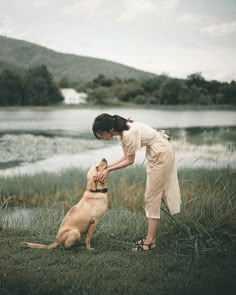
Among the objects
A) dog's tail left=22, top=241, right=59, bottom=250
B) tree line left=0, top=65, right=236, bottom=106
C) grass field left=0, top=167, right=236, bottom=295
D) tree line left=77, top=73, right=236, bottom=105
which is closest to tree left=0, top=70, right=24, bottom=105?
tree line left=0, top=65, right=236, bottom=106

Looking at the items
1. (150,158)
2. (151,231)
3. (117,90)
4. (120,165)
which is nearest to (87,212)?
(120,165)

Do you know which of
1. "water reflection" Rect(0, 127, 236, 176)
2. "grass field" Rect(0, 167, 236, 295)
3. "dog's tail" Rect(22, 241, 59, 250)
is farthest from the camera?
"water reflection" Rect(0, 127, 236, 176)

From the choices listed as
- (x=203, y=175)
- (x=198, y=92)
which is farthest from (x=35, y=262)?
(x=198, y=92)

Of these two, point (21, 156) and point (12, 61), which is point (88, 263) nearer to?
point (21, 156)

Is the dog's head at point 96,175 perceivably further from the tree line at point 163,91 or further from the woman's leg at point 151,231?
the tree line at point 163,91

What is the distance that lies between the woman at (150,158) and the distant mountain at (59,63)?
655 cm

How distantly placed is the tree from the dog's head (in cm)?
678

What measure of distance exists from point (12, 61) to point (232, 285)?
887cm

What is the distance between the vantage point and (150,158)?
4.00m

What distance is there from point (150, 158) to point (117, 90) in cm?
685

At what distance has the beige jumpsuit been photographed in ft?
12.7

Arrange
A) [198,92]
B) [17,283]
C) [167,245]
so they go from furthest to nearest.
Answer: [198,92] < [167,245] < [17,283]

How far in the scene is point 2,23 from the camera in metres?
9.33

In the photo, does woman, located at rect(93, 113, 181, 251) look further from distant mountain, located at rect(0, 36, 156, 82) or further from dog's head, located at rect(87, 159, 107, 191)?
distant mountain, located at rect(0, 36, 156, 82)
